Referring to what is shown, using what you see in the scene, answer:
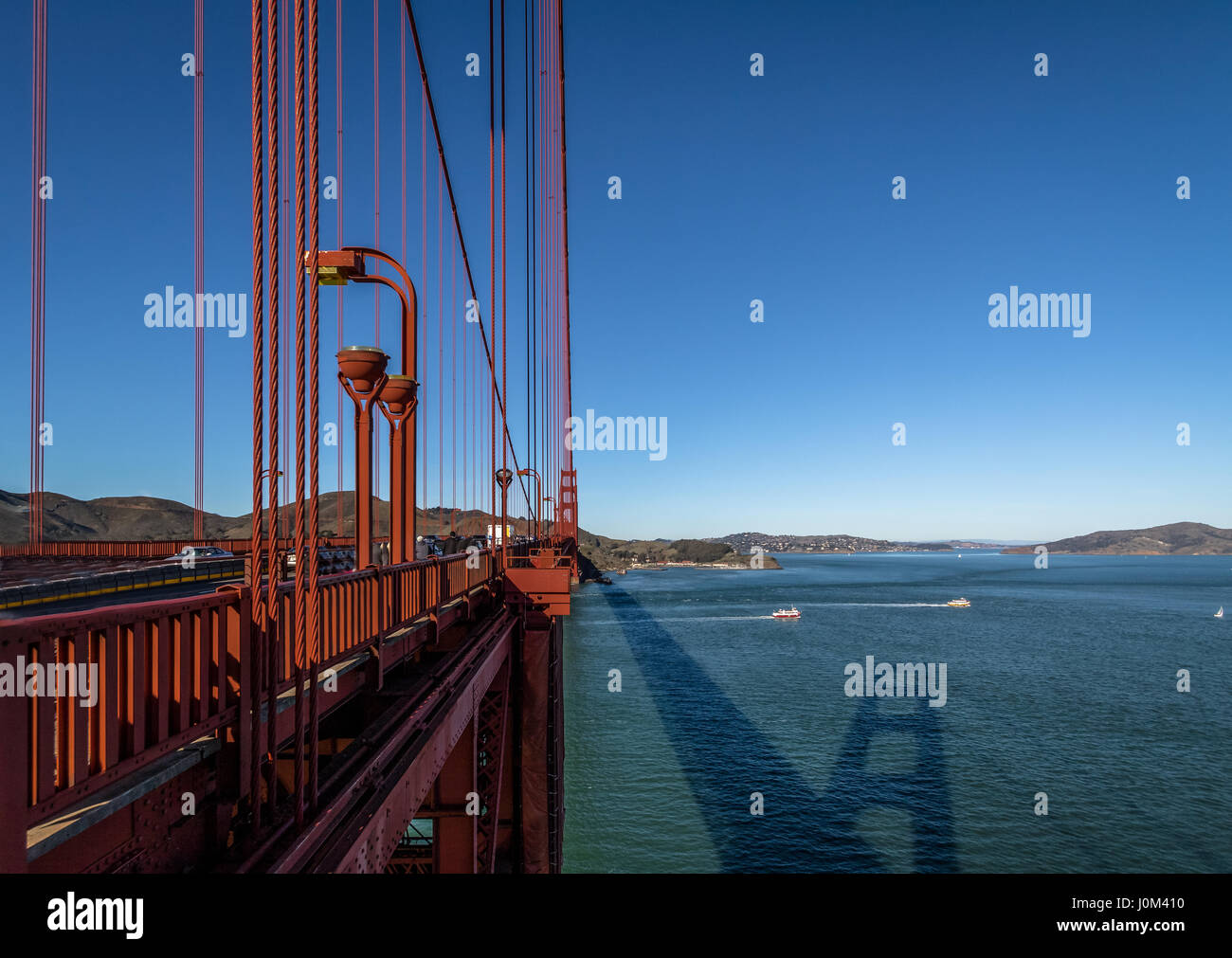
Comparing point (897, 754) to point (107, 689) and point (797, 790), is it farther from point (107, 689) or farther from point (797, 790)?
point (107, 689)

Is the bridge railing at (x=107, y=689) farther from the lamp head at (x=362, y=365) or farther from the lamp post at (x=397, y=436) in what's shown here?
the lamp post at (x=397, y=436)

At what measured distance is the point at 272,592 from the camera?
3.41 m

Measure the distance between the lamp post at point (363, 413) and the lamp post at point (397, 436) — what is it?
4.43 ft

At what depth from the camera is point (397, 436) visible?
1193cm

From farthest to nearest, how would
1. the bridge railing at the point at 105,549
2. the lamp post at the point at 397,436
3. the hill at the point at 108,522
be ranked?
the hill at the point at 108,522 < the bridge railing at the point at 105,549 < the lamp post at the point at 397,436

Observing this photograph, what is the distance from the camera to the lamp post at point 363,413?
9.12m

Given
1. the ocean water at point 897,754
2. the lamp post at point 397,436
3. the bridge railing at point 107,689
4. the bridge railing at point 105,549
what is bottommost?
the ocean water at point 897,754

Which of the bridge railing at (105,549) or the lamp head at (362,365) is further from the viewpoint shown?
the bridge railing at (105,549)

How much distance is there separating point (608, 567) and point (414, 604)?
189 meters

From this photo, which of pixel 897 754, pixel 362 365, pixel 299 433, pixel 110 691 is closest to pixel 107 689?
pixel 110 691

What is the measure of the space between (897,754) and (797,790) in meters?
Result: 7.39

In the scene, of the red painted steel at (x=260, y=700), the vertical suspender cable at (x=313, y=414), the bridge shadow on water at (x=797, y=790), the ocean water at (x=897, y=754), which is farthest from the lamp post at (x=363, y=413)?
the bridge shadow on water at (x=797, y=790)
